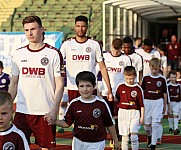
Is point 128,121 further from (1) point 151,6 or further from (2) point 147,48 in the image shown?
(1) point 151,6

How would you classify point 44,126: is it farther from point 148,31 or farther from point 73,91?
point 148,31

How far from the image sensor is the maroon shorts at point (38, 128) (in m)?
7.41

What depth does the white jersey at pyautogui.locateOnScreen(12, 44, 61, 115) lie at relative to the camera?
7.34 metres

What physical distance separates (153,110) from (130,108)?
140cm

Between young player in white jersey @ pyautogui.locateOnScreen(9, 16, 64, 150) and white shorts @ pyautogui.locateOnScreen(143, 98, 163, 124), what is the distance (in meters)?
4.52

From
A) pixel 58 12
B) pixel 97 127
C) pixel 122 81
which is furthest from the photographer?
pixel 58 12

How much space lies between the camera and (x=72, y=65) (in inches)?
386

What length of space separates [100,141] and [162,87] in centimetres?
472

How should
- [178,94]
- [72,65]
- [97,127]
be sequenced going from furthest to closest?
[178,94] → [72,65] → [97,127]

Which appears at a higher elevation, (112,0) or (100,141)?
(112,0)

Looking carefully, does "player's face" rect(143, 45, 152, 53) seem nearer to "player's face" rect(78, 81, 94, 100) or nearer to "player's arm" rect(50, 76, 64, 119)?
"player's arm" rect(50, 76, 64, 119)

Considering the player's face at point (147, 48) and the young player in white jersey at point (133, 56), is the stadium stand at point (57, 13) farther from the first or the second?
the young player in white jersey at point (133, 56)

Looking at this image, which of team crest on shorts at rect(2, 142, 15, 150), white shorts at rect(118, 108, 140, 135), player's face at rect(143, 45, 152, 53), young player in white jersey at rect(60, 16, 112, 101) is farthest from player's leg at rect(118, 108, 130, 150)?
team crest on shorts at rect(2, 142, 15, 150)

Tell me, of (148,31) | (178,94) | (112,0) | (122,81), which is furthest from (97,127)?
(148,31)
